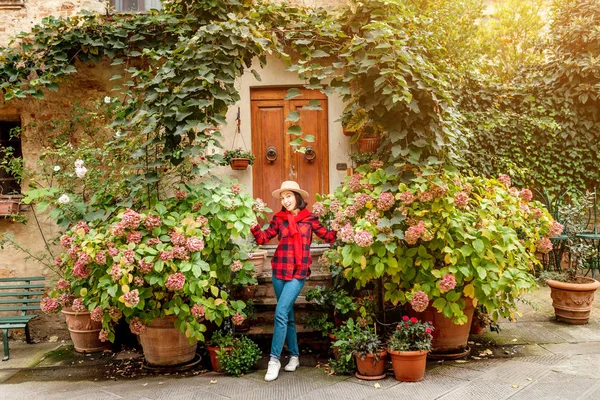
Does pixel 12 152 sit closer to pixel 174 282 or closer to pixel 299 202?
pixel 174 282

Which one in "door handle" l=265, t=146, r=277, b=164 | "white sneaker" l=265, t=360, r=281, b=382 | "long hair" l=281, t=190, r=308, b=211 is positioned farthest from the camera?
"door handle" l=265, t=146, r=277, b=164

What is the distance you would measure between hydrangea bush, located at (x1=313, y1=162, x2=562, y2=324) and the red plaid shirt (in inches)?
9.9

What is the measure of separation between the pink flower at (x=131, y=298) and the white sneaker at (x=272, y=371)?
122 cm

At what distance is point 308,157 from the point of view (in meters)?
6.07

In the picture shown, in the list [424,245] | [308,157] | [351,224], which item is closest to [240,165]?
[308,157]

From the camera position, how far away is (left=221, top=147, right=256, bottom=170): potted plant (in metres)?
5.69

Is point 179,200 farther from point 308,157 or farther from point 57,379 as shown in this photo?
point 308,157

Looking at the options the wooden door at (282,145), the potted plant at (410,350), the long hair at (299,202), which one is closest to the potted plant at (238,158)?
the wooden door at (282,145)

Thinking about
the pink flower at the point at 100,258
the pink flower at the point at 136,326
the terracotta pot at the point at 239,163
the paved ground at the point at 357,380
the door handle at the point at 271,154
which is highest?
the door handle at the point at 271,154

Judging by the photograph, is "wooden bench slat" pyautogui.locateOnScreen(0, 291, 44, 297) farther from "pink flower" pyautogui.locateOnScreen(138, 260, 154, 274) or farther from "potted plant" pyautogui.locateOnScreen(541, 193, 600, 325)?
"potted plant" pyautogui.locateOnScreen(541, 193, 600, 325)

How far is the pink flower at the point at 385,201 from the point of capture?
367cm

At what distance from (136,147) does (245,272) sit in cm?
159

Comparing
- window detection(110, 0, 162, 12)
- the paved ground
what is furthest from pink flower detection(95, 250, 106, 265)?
window detection(110, 0, 162, 12)

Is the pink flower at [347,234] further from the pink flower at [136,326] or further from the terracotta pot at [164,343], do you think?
the pink flower at [136,326]
